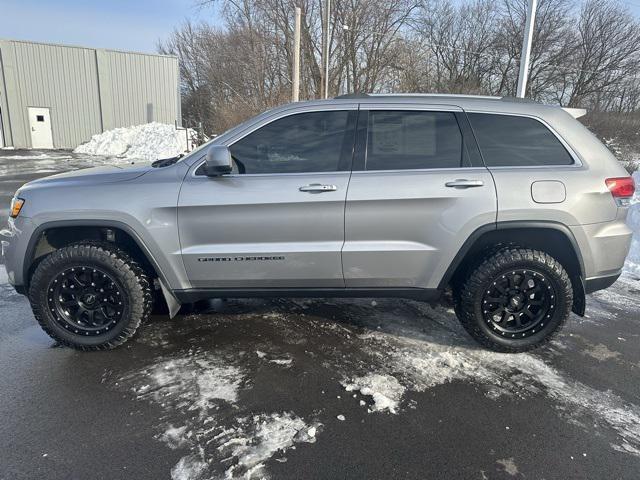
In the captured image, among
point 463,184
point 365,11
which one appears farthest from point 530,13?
point 365,11

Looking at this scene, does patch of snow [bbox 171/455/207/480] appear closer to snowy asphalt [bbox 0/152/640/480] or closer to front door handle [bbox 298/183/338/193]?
snowy asphalt [bbox 0/152/640/480]

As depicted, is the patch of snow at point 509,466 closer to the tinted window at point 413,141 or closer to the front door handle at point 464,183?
the front door handle at point 464,183

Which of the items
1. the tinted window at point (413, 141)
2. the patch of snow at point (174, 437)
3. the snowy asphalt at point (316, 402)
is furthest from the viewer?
the tinted window at point (413, 141)

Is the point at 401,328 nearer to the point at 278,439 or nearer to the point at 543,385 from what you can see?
the point at 543,385

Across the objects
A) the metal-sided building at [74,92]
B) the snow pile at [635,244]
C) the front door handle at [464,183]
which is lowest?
the snow pile at [635,244]

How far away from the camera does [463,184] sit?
313cm

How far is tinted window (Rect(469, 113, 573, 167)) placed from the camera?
323 cm

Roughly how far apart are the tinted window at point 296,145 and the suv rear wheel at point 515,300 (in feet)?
4.61

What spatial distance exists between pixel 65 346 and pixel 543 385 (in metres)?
3.62

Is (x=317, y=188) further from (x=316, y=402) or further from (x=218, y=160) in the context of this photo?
(x=316, y=402)

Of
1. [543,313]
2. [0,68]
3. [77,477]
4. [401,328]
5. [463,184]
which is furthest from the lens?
[0,68]

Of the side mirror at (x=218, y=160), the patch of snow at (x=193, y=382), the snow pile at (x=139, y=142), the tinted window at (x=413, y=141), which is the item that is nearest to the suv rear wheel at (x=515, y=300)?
the tinted window at (x=413, y=141)

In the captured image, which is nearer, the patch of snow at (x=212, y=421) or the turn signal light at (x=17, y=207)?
the patch of snow at (x=212, y=421)

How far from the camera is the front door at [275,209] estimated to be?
315 cm
